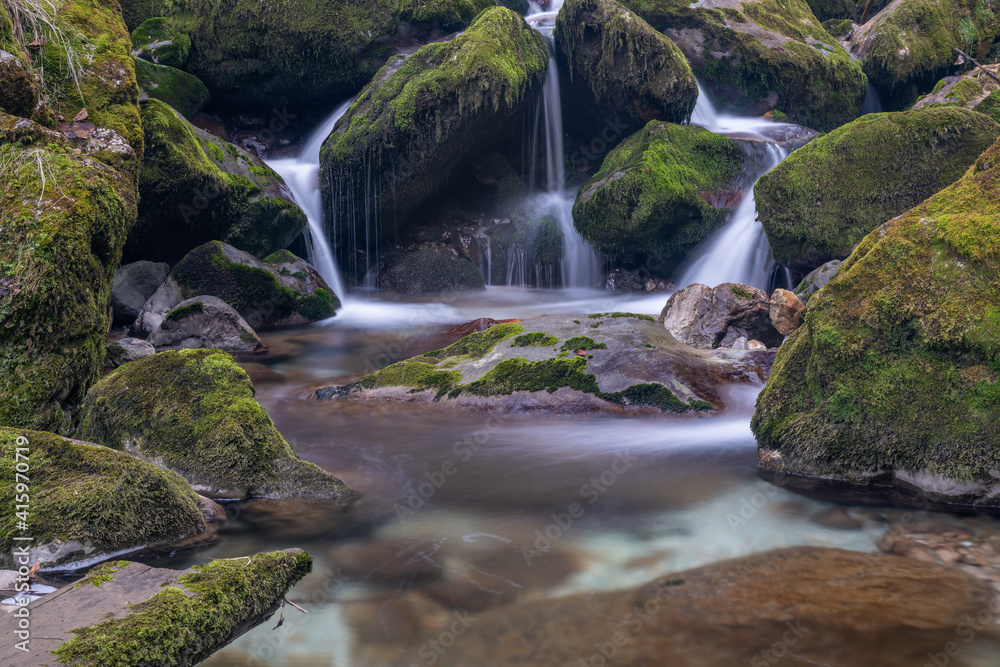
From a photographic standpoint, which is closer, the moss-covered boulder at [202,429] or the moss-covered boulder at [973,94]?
the moss-covered boulder at [202,429]

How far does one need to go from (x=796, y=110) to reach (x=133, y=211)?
16277mm

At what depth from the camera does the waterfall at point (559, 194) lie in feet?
50.4

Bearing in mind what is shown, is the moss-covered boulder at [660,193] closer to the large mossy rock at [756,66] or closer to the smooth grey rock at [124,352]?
the large mossy rock at [756,66]

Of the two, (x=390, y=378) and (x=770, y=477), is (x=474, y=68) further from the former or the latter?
(x=770, y=477)

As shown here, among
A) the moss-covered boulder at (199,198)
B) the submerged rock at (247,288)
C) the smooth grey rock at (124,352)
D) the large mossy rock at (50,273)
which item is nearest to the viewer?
the large mossy rock at (50,273)

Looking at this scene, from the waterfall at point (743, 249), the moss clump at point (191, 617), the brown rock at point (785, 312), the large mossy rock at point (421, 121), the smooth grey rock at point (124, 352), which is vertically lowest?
the moss clump at point (191, 617)

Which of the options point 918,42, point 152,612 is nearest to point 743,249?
point 918,42

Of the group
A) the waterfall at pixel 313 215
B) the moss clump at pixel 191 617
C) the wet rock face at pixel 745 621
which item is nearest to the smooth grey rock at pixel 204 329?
the waterfall at pixel 313 215

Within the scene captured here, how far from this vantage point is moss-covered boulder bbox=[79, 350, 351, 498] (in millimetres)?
4539

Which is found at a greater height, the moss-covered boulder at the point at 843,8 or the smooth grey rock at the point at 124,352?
the moss-covered boulder at the point at 843,8

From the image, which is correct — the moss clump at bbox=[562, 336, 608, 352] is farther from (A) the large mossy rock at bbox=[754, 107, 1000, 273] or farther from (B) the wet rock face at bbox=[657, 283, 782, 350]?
(A) the large mossy rock at bbox=[754, 107, 1000, 273]

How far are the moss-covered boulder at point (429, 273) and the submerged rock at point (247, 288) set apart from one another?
298 cm

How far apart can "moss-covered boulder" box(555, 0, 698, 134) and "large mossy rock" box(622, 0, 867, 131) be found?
274cm

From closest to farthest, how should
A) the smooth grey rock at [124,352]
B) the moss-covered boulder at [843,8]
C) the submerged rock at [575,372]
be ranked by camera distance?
1. the submerged rock at [575,372]
2. the smooth grey rock at [124,352]
3. the moss-covered boulder at [843,8]
